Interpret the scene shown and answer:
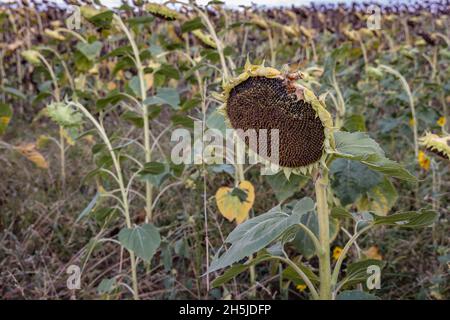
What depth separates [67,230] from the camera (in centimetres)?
221

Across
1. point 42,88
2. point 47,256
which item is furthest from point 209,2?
point 42,88

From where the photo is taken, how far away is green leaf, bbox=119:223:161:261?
149cm

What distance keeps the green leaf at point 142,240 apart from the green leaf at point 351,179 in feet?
1.65

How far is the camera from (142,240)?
1.51 metres

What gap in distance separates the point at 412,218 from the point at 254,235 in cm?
27

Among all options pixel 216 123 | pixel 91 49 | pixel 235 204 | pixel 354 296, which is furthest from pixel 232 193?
pixel 91 49

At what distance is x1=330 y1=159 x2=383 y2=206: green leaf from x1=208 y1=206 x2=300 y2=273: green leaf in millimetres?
489

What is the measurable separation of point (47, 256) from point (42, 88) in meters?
1.06

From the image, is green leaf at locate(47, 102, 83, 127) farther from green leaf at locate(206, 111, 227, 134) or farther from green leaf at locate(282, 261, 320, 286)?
green leaf at locate(282, 261, 320, 286)

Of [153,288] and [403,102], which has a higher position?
[403,102]

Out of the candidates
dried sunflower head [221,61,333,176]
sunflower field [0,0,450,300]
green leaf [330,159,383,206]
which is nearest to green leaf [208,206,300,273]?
sunflower field [0,0,450,300]

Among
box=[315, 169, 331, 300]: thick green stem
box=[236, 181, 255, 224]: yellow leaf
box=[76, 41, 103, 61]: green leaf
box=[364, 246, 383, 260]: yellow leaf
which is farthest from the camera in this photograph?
box=[76, 41, 103, 61]: green leaf

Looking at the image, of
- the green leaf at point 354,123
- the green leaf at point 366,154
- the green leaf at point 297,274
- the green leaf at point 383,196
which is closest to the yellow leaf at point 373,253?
the green leaf at point 383,196
